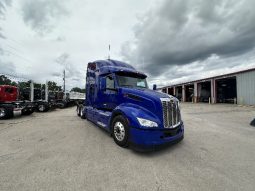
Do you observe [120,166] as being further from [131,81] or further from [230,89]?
[230,89]

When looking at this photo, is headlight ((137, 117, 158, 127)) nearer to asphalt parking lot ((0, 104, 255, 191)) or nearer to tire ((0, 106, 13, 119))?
asphalt parking lot ((0, 104, 255, 191))

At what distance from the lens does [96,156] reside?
363cm

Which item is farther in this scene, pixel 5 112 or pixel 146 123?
pixel 5 112

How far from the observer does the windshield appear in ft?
16.7

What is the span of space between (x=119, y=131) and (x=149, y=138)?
1.07 metres

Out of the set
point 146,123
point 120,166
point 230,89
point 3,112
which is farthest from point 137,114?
point 230,89

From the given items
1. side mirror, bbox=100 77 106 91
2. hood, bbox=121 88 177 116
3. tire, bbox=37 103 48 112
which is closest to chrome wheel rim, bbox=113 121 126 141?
hood, bbox=121 88 177 116

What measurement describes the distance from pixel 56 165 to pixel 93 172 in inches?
35.6

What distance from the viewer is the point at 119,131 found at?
167 inches

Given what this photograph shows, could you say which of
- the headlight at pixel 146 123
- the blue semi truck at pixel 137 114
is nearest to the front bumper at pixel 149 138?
the blue semi truck at pixel 137 114

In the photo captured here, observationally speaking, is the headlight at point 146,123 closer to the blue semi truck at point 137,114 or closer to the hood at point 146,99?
the blue semi truck at point 137,114

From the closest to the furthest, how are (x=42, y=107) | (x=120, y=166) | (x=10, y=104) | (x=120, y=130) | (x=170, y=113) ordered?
1. (x=120, y=166)
2. (x=170, y=113)
3. (x=120, y=130)
4. (x=10, y=104)
5. (x=42, y=107)

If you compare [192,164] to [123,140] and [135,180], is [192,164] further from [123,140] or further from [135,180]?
[123,140]

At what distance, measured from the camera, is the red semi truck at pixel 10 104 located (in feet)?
31.9
